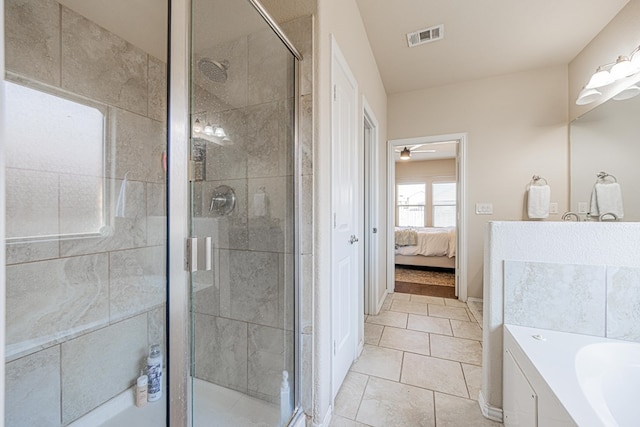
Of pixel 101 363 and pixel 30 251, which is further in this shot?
pixel 101 363

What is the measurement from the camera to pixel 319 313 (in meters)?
1.31

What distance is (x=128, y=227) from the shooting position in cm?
146

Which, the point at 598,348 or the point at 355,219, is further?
the point at 355,219

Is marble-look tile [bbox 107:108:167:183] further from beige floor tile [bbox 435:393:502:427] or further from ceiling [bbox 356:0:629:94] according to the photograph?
beige floor tile [bbox 435:393:502:427]

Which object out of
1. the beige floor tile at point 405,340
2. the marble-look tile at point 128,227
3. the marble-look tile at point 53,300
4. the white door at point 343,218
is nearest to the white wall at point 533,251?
the beige floor tile at point 405,340

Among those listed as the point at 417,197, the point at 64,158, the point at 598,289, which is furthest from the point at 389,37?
the point at 417,197

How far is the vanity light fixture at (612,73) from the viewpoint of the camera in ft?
6.13

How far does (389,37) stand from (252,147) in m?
1.97

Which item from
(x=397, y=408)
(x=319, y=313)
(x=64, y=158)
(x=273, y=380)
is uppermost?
(x=64, y=158)

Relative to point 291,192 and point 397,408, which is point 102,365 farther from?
point 397,408

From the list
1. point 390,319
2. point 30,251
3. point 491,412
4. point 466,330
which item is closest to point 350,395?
point 491,412

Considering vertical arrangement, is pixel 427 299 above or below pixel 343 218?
below

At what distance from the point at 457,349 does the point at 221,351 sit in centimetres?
187

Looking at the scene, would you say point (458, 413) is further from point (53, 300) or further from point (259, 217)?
point (53, 300)
